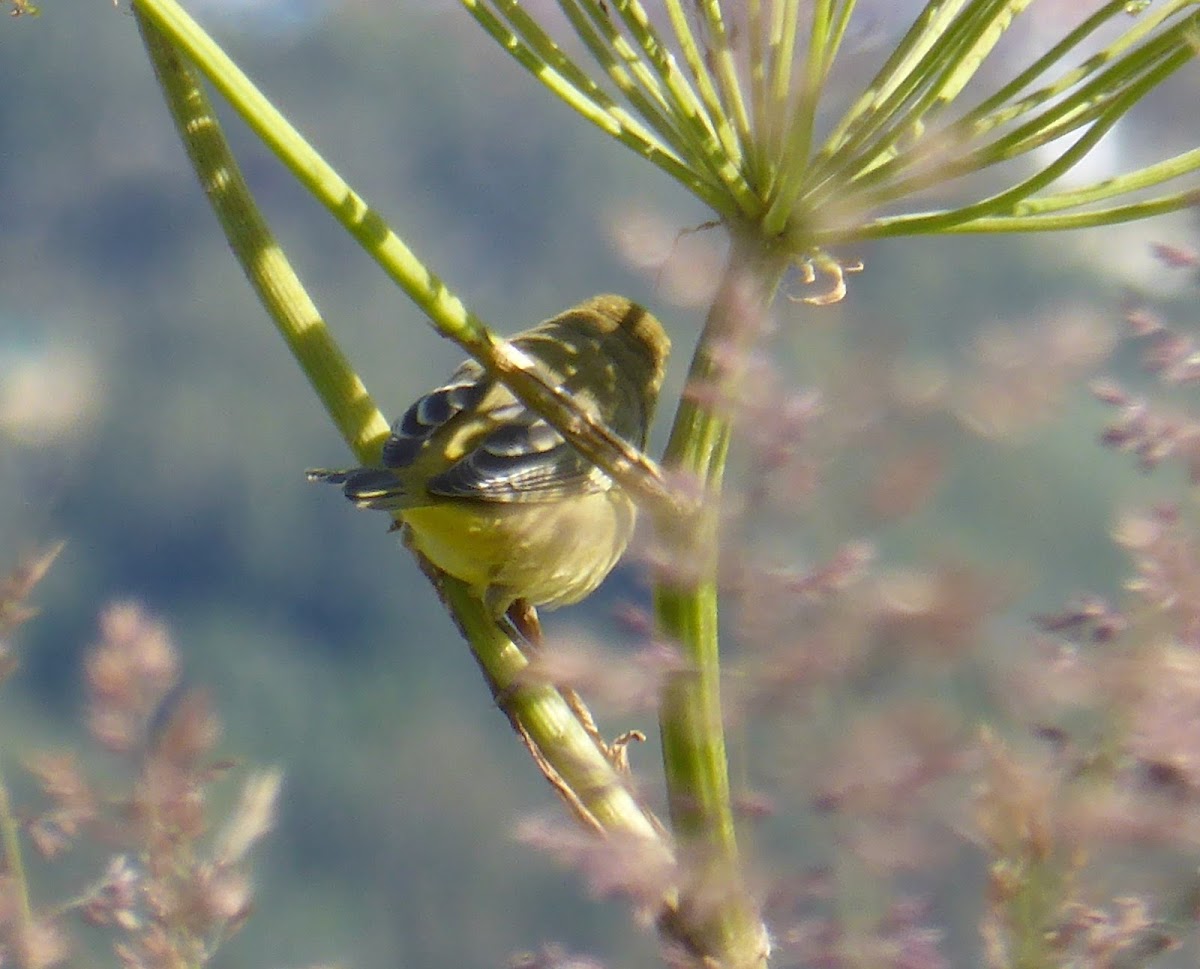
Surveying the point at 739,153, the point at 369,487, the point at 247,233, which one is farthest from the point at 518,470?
the point at 739,153

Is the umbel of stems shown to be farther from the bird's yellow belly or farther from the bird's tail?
the bird's yellow belly

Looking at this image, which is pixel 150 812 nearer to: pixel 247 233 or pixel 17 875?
pixel 17 875

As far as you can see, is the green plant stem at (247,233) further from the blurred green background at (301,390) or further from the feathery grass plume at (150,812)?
the blurred green background at (301,390)

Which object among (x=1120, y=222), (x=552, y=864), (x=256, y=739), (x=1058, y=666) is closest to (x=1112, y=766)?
(x=1058, y=666)

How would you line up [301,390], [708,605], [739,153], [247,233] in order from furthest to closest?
[301,390] < [247,233] < [739,153] < [708,605]

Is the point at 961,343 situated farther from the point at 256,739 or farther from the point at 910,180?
the point at 256,739

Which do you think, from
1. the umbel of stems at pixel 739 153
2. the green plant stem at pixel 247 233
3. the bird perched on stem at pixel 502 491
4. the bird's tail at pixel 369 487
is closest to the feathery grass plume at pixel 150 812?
the umbel of stems at pixel 739 153
